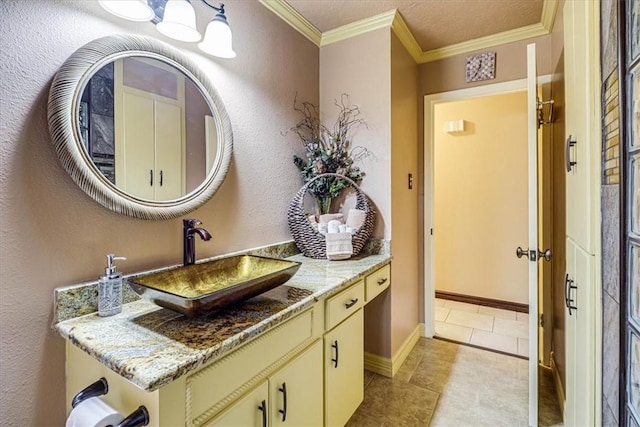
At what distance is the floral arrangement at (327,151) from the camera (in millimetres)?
2135

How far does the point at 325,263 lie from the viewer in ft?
5.98

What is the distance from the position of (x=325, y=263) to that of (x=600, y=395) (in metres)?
1.23

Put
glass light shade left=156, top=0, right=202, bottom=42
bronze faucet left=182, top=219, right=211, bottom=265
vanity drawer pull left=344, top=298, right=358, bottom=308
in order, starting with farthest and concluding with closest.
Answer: vanity drawer pull left=344, top=298, right=358, bottom=308
bronze faucet left=182, top=219, right=211, bottom=265
glass light shade left=156, top=0, right=202, bottom=42

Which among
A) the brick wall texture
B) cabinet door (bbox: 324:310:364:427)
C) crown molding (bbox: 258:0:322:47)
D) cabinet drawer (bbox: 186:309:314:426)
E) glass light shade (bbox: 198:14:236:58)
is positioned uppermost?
crown molding (bbox: 258:0:322:47)

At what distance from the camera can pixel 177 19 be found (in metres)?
1.25

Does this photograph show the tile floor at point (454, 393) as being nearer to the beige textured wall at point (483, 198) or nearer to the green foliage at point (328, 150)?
the beige textured wall at point (483, 198)

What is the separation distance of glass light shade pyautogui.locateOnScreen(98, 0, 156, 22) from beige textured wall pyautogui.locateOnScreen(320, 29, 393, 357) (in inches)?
54.8

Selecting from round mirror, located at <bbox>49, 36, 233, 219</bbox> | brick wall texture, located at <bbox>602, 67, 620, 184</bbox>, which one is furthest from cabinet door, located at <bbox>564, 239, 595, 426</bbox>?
round mirror, located at <bbox>49, 36, 233, 219</bbox>

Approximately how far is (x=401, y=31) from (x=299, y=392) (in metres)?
2.34

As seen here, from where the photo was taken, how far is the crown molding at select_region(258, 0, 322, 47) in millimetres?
1888

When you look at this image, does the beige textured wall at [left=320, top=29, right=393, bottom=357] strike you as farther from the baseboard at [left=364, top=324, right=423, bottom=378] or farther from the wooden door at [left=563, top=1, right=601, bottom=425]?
the wooden door at [left=563, top=1, right=601, bottom=425]

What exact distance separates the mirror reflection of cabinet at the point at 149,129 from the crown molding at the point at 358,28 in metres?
1.33

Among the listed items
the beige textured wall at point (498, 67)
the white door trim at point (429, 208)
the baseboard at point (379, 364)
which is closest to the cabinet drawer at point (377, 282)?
the baseboard at point (379, 364)

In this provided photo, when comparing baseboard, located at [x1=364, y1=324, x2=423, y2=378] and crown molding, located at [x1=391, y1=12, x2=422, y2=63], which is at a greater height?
crown molding, located at [x1=391, y1=12, x2=422, y2=63]
